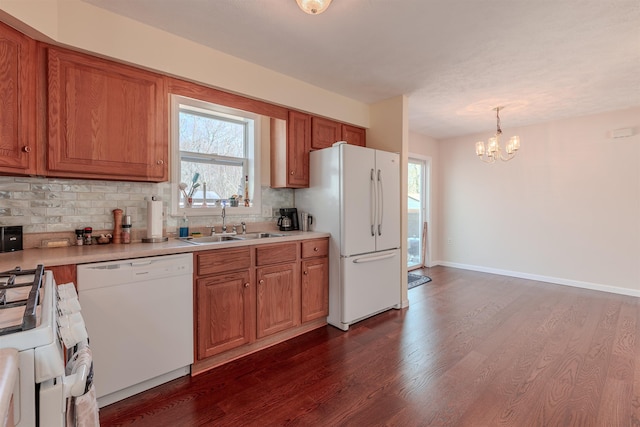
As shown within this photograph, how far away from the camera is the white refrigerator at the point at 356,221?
288 cm

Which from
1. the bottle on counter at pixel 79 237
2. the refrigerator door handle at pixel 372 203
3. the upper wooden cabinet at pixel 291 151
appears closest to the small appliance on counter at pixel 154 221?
the bottle on counter at pixel 79 237

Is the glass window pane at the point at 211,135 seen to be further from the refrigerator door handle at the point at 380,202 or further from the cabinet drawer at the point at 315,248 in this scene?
the refrigerator door handle at the point at 380,202

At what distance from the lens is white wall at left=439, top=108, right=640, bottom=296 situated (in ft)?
12.6

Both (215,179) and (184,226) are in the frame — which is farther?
(215,179)

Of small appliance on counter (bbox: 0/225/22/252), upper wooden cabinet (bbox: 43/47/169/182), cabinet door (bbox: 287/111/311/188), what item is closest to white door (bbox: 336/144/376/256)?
cabinet door (bbox: 287/111/311/188)

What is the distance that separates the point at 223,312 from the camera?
2227 millimetres

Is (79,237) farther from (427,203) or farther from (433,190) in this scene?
(433,190)

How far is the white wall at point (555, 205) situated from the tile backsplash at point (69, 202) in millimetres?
4853

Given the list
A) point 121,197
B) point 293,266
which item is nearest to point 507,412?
point 293,266

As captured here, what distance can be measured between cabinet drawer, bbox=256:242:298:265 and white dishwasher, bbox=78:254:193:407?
0.56 metres

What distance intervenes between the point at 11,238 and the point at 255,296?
1586 millimetres

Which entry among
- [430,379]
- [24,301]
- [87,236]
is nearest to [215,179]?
[87,236]

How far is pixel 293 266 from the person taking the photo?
2684 millimetres

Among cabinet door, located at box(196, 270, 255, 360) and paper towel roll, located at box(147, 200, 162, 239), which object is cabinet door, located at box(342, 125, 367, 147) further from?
paper towel roll, located at box(147, 200, 162, 239)
